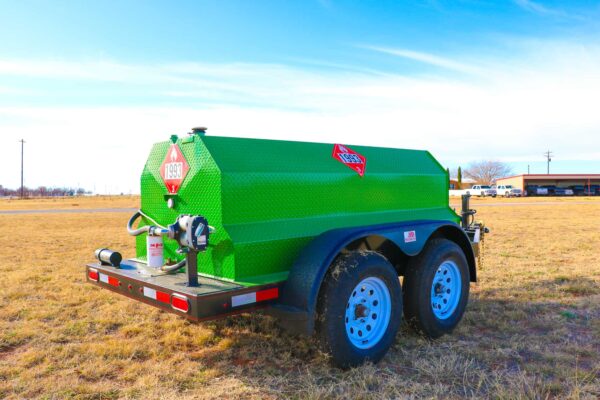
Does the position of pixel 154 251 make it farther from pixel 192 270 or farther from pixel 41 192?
pixel 41 192

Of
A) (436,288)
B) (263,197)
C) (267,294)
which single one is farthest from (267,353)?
(436,288)

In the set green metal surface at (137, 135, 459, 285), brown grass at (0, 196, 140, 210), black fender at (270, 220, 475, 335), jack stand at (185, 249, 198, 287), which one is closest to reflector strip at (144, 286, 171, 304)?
jack stand at (185, 249, 198, 287)

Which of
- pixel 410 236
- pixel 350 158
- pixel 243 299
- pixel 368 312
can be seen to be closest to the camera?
pixel 243 299

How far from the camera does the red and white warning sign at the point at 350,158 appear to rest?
14.8 feet

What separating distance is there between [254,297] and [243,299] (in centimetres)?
10

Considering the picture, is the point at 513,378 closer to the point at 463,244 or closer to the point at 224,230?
the point at 463,244

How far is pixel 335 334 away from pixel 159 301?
1.35m

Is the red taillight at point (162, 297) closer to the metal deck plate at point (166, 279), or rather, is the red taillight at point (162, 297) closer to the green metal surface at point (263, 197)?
the metal deck plate at point (166, 279)

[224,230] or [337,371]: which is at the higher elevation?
[224,230]

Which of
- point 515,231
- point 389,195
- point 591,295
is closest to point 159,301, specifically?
point 389,195

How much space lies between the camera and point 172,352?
4.36 meters

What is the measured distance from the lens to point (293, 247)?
393 cm

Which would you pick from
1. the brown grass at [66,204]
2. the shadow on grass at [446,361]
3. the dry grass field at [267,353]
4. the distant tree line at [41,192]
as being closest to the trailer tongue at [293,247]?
the shadow on grass at [446,361]

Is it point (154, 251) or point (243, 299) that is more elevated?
point (154, 251)
